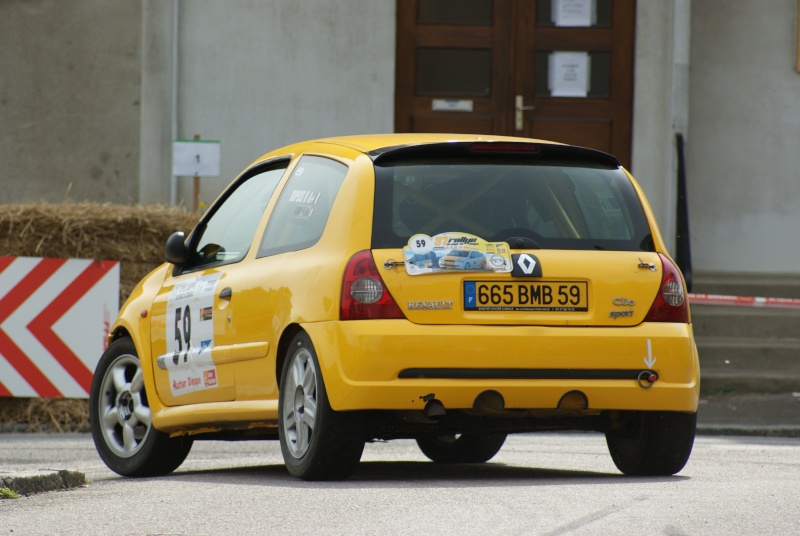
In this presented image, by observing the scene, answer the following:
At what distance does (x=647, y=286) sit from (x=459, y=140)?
1043mm

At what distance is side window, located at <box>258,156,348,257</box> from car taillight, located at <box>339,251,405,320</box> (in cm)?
42

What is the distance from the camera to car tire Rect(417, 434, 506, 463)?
8945 millimetres

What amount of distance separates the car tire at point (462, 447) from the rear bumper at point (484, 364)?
201 cm

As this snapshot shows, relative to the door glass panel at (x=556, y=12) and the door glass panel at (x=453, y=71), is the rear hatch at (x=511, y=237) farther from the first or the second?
the door glass panel at (x=556, y=12)

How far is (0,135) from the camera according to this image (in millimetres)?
16578

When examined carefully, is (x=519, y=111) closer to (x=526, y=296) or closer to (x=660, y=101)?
(x=660, y=101)

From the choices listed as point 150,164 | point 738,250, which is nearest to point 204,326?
point 150,164

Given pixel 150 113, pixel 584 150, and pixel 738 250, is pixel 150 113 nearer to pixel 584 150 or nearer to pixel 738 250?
pixel 738 250

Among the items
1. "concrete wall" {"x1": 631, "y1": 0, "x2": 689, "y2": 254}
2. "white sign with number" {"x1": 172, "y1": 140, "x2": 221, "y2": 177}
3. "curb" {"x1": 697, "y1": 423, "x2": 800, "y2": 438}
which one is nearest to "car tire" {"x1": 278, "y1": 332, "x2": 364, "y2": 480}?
"curb" {"x1": 697, "y1": 423, "x2": 800, "y2": 438}

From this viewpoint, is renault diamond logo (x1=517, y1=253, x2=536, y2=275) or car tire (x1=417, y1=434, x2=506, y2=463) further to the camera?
car tire (x1=417, y1=434, x2=506, y2=463)

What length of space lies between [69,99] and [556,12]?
4964 mm

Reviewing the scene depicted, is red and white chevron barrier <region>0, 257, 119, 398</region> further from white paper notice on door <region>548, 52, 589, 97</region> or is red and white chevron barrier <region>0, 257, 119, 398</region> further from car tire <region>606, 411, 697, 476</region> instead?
white paper notice on door <region>548, 52, 589, 97</region>

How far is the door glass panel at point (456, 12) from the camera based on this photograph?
661 inches

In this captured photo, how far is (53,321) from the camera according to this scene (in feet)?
40.4
